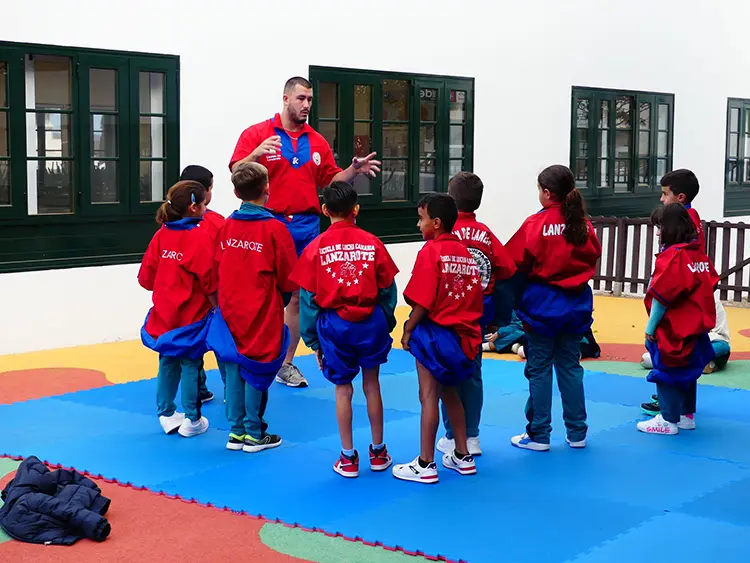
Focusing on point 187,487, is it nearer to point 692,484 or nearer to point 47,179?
point 692,484

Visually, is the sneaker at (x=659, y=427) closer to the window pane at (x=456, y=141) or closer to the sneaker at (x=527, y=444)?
the sneaker at (x=527, y=444)

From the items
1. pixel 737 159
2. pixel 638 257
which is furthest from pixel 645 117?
pixel 638 257

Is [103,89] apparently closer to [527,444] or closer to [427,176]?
[427,176]

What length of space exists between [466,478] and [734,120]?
1272cm

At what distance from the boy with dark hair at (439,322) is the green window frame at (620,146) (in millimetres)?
8642

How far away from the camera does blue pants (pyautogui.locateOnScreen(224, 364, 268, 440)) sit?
584 centimetres

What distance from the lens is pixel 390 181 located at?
11523 mm

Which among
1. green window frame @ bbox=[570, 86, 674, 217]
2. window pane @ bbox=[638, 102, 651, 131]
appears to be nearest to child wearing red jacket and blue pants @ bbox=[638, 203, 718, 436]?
green window frame @ bbox=[570, 86, 674, 217]

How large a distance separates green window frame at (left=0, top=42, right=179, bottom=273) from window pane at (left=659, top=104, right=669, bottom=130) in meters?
8.01

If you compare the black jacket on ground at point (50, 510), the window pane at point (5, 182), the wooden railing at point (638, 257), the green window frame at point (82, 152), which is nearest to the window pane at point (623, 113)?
the wooden railing at point (638, 257)

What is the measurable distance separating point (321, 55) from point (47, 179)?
124 inches

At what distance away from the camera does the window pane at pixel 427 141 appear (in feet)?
38.6

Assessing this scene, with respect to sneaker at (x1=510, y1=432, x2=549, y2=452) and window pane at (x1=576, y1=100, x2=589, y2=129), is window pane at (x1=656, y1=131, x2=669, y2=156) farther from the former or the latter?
sneaker at (x1=510, y1=432, x2=549, y2=452)

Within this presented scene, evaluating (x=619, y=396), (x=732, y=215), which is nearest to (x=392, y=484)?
(x=619, y=396)
